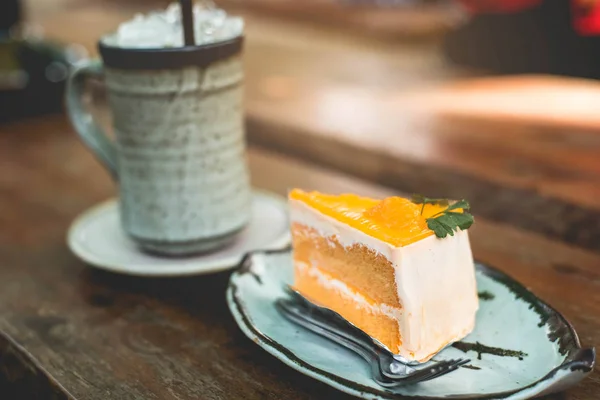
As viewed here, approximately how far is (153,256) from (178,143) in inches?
6.1

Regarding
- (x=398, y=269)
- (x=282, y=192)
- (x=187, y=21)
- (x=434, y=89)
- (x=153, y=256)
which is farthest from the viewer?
(x=434, y=89)

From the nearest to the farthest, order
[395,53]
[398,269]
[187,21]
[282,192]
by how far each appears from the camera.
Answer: [398,269] < [187,21] < [282,192] < [395,53]

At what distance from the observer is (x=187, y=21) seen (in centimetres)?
73

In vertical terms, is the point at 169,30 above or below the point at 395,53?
above

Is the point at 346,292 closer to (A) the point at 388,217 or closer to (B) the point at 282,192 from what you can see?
(A) the point at 388,217

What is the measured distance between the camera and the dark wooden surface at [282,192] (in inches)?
25.5

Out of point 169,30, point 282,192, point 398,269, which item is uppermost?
point 169,30

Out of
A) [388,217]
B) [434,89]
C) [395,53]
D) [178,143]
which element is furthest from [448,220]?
[395,53]

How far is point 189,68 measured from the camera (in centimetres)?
75

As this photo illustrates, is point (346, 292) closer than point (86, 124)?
Yes

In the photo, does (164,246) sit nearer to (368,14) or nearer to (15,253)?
(15,253)

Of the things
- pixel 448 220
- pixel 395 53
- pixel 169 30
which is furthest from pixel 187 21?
pixel 395 53

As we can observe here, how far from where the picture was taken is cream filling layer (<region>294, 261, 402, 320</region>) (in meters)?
0.59

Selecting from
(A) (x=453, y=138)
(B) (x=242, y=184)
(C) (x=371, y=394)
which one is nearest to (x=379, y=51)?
(A) (x=453, y=138)
